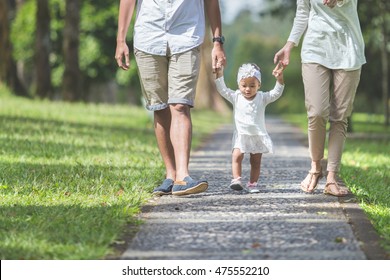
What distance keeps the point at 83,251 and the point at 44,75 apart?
26.4 metres

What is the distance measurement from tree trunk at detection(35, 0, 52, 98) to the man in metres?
23.3

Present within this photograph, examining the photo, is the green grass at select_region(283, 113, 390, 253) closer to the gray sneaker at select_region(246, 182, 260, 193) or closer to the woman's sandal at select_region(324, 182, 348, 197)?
the woman's sandal at select_region(324, 182, 348, 197)

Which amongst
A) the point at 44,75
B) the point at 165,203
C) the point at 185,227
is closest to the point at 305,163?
the point at 165,203

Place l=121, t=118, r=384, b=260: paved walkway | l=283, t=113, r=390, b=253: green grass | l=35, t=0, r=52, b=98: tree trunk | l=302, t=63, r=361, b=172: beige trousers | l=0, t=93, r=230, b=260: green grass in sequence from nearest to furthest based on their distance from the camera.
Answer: l=121, t=118, r=384, b=260: paved walkway, l=0, t=93, r=230, b=260: green grass, l=283, t=113, r=390, b=253: green grass, l=302, t=63, r=361, b=172: beige trousers, l=35, t=0, r=52, b=98: tree trunk

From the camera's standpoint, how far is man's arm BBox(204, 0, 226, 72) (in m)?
8.73

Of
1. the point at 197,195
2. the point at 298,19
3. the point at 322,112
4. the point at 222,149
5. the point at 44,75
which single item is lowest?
the point at 44,75

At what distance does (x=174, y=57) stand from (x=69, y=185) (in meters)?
1.57

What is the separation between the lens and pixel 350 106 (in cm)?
880

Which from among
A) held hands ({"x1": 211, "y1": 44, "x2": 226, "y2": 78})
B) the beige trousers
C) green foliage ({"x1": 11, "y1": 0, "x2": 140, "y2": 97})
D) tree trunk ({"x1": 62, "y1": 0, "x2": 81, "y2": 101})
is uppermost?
held hands ({"x1": 211, "y1": 44, "x2": 226, "y2": 78})

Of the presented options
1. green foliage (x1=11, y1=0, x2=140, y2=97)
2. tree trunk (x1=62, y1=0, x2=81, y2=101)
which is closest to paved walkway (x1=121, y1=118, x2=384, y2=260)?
tree trunk (x1=62, y1=0, x2=81, y2=101)

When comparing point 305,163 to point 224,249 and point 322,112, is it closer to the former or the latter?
point 322,112

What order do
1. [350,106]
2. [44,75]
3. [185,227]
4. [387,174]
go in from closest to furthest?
Result: 1. [185,227]
2. [350,106]
3. [387,174]
4. [44,75]

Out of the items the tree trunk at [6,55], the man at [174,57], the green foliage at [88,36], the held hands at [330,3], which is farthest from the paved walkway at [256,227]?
the green foliage at [88,36]

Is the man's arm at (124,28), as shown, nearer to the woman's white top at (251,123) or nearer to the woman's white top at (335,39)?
the woman's white top at (251,123)
